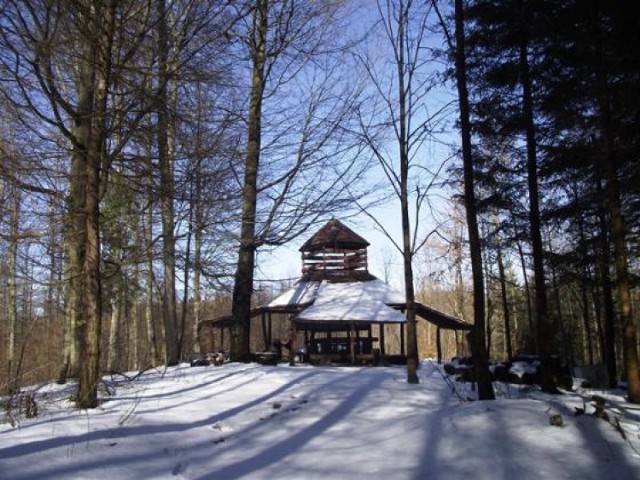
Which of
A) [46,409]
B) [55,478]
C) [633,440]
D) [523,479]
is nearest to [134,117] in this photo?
[46,409]

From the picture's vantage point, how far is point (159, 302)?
82.5ft

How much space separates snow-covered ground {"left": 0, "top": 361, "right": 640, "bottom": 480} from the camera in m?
5.05

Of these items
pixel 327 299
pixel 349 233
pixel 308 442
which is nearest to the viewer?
pixel 308 442

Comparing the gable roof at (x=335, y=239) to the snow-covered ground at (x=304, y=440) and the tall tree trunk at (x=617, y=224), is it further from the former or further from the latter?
the snow-covered ground at (x=304, y=440)

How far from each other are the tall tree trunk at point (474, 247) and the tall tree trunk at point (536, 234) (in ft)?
8.89

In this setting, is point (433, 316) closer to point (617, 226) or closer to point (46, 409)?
point (617, 226)

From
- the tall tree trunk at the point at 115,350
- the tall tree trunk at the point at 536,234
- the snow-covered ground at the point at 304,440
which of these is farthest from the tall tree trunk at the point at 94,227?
the tall tree trunk at the point at 536,234

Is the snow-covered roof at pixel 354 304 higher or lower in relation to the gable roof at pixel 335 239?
lower

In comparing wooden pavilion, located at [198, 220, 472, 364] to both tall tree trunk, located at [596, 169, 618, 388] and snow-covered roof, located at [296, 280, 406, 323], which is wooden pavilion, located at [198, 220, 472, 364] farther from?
tall tree trunk, located at [596, 169, 618, 388]

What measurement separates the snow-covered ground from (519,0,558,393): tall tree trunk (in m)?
3.91

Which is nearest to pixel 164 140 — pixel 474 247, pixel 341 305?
pixel 474 247

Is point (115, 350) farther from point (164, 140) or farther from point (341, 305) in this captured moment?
point (341, 305)

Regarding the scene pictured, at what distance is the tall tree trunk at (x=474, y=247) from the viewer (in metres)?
9.45

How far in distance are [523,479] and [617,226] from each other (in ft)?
28.8
